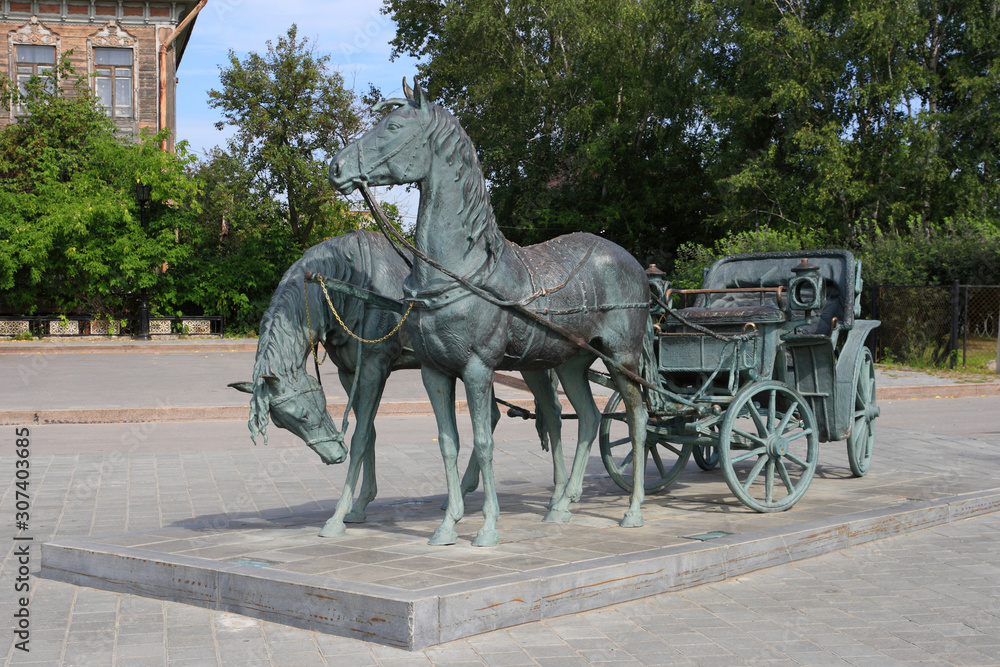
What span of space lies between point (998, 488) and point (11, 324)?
25188 millimetres

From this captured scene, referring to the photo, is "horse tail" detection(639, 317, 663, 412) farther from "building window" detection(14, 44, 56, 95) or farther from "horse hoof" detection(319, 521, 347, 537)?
"building window" detection(14, 44, 56, 95)

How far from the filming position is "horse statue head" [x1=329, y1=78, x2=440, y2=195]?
517 cm

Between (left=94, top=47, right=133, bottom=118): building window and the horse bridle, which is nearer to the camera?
the horse bridle

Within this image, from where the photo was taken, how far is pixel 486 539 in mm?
5543

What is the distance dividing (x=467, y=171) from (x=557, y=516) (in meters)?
2.37

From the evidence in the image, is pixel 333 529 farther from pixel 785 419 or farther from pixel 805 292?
pixel 805 292

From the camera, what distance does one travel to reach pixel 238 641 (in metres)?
4.57

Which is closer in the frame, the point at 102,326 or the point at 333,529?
the point at 333,529

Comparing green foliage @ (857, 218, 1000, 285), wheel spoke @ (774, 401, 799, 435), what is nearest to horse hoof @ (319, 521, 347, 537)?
wheel spoke @ (774, 401, 799, 435)

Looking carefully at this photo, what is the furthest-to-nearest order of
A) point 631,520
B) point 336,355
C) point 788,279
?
point 788,279 < point 631,520 < point 336,355

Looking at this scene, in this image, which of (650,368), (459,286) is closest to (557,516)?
(650,368)

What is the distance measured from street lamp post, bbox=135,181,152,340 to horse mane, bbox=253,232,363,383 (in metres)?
21.7

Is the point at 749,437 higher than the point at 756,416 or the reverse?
the reverse

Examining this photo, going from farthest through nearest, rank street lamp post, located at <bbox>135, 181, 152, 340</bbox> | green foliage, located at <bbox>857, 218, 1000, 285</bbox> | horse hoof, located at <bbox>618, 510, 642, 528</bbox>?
street lamp post, located at <bbox>135, 181, 152, 340</bbox>, green foliage, located at <bbox>857, 218, 1000, 285</bbox>, horse hoof, located at <bbox>618, 510, 642, 528</bbox>
